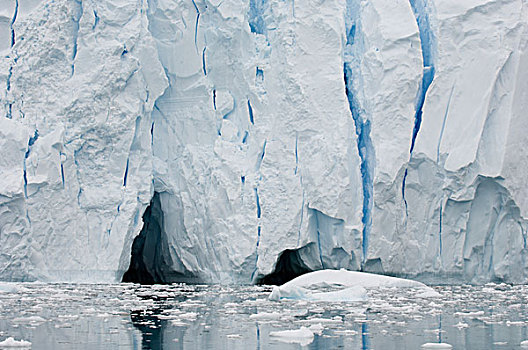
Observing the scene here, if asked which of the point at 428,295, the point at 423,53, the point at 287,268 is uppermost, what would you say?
the point at 423,53

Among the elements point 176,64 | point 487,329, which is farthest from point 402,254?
point 487,329

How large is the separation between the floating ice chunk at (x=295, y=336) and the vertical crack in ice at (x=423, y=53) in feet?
26.2

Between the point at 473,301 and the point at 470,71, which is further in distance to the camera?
the point at 470,71

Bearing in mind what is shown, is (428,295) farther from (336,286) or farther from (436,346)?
(436,346)

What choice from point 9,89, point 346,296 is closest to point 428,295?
point 346,296

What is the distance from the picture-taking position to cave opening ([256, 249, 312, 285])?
13.5m

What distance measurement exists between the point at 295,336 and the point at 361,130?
852 centimetres

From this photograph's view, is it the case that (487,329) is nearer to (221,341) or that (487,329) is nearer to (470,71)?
(221,341)

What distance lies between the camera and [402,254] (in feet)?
42.1

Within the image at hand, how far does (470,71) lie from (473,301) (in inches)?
206

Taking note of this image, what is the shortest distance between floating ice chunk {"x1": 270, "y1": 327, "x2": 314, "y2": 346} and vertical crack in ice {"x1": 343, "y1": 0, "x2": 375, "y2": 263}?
7464 mm

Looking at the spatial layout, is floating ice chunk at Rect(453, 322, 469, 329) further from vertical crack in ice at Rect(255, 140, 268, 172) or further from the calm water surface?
vertical crack in ice at Rect(255, 140, 268, 172)

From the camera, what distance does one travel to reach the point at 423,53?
13.8 m

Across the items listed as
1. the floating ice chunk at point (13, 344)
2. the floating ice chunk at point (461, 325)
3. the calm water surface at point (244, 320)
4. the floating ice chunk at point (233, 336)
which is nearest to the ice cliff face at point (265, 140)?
the calm water surface at point (244, 320)
